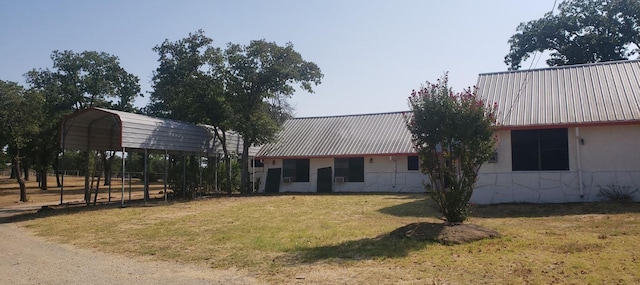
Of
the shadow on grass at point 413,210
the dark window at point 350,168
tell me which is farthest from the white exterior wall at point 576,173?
the dark window at point 350,168

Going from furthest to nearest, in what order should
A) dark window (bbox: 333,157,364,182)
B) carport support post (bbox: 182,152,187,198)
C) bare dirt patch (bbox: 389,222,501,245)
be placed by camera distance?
dark window (bbox: 333,157,364,182) → carport support post (bbox: 182,152,187,198) → bare dirt patch (bbox: 389,222,501,245)

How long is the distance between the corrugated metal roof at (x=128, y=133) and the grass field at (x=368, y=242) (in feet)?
13.2

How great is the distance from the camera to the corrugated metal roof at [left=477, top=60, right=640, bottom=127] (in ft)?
56.3

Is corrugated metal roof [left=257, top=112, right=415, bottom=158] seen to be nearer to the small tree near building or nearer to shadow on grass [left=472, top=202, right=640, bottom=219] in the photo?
→ shadow on grass [left=472, top=202, right=640, bottom=219]

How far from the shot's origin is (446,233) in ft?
33.9

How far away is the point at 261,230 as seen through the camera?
13188 mm

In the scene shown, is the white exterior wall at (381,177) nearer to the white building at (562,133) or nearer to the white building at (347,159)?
the white building at (347,159)

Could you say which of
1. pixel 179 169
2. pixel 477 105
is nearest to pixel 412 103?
pixel 477 105

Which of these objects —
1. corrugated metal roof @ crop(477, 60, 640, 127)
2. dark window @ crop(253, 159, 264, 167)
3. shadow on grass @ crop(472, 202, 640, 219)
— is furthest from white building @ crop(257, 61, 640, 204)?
dark window @ crop(253, 159, 264, 167)

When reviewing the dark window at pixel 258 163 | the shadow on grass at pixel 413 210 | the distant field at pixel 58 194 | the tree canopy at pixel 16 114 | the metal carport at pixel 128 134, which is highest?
the tree canopy at pixel 16 114

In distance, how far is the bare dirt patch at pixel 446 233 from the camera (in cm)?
1009

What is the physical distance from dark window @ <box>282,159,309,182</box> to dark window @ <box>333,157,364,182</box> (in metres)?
2.02

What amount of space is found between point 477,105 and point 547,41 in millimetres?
32582

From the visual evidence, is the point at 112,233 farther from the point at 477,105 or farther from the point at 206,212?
the point at 477,105
